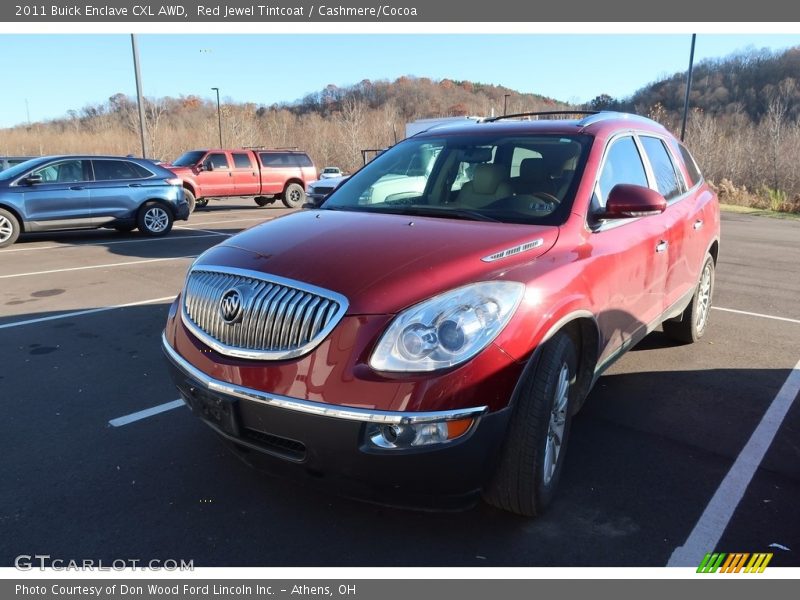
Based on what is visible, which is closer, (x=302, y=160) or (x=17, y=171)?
(x=17, y=171)

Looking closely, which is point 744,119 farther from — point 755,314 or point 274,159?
point 755,314

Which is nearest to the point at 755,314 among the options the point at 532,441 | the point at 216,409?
the point at 532,441

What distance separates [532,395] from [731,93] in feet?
209

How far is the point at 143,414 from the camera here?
154 inches

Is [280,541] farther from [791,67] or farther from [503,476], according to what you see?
[791,67]

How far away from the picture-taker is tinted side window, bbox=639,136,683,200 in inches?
171

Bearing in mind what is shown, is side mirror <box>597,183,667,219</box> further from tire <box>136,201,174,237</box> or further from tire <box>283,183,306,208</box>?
tire <box>283,183,306,208</box>

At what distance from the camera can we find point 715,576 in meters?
2.48

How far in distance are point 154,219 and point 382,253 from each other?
1092 centimetres

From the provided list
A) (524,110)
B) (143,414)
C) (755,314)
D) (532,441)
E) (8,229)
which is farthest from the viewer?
(524,110)

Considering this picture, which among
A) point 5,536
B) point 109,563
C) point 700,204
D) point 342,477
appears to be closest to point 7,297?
point 5,536

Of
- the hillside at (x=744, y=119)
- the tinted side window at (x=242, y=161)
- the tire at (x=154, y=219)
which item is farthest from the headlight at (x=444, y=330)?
the hillside at (x=744, y=119)

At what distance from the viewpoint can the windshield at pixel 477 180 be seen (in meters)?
3.34

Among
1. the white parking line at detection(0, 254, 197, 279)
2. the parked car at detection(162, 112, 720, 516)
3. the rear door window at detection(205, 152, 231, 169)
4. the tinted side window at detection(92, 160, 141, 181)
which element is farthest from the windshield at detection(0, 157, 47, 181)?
the parked car at detection(162, 112, 720, 516)
